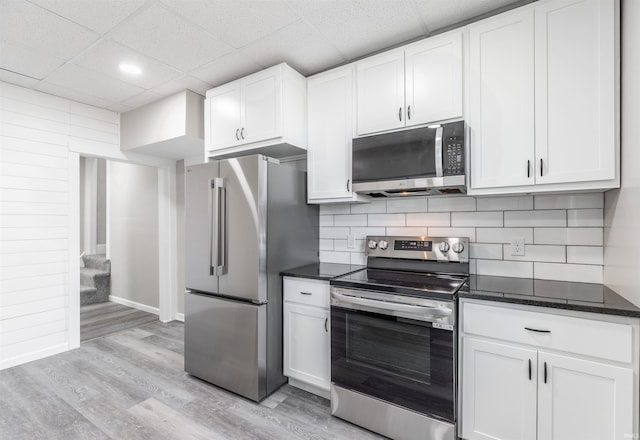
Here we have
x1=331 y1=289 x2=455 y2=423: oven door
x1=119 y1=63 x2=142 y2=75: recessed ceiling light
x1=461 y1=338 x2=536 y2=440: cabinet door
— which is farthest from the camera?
x1=119 y1=63 x2=142 y2=75: recessed ceiling light

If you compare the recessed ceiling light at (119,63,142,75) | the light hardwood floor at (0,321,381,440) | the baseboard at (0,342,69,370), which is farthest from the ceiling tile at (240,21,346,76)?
the baseboard at (0,342,69,370)

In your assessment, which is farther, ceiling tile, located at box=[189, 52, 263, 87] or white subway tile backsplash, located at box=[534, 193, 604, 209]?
ceiling tile, located at box=[189, 52, 263, 87]

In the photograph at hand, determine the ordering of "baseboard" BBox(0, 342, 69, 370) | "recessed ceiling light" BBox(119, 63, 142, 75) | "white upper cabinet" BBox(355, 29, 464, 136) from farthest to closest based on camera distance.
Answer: "baseboard" BBox(0, 342, 69, 370), "recessed ceiling light" BBox(119, 63, 142, 75), "white upper cabinet" BBox(355, 29, 464, 136)

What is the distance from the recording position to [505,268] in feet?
6.96

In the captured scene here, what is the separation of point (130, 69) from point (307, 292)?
7.85 ft

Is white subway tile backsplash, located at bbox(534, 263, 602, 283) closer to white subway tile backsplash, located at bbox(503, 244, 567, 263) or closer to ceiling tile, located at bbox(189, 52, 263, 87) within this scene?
white subway tile backsplash, located at bbox(503, 244, 567, 263)

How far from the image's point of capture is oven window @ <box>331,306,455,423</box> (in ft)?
5.54

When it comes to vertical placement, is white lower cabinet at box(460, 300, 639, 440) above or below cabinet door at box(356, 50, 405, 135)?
below

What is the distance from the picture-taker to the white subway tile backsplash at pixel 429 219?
2336mm

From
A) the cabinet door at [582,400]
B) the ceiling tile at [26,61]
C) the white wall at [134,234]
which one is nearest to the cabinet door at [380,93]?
the cabinet door at [582,400]

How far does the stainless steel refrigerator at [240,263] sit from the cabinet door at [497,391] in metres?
1.35

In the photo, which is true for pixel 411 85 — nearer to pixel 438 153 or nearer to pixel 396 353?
pixel 438 153

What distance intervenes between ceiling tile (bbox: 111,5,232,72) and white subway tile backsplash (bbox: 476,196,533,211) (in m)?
2.18

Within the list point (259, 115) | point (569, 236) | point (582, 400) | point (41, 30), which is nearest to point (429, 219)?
point (569, 236)
